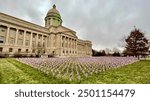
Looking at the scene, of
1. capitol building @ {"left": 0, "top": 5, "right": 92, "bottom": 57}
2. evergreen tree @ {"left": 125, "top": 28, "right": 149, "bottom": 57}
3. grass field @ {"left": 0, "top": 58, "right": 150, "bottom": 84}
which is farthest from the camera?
capitol building @ {"left": 0, "top": 5, "right": 92, "bottom": 57}

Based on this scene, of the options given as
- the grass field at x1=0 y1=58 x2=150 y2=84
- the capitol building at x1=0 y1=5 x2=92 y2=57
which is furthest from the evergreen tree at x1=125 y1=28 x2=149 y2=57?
the capitol building at x1=0 y1=5 x2=92 y2=57

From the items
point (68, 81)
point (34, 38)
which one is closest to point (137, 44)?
point (68, 81)

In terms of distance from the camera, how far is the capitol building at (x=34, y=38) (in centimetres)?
4184

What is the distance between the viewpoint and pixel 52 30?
61312 millimetres

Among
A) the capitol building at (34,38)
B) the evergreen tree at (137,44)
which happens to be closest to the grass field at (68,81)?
the evergreen tree at (137,44)

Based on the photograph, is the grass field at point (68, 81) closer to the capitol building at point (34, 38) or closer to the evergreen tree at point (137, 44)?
the evergreen tree at point (137, 44)

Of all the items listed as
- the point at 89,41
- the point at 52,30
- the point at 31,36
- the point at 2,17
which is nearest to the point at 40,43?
the point at 31,36

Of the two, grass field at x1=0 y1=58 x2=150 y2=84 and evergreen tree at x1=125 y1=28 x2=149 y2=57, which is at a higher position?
evergreen tree at x1=125 y1=28 x2=149 y2=57

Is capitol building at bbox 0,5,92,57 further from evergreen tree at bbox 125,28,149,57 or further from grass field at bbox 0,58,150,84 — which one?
grass field at bbox 0,58,150,84

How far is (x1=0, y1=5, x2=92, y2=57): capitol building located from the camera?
137 ft

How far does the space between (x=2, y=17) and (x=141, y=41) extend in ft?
142

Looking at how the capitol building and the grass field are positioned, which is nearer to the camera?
the grass field

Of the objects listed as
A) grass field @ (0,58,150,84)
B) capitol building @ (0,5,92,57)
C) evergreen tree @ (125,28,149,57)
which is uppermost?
capitol building @ (0,5,92,57)

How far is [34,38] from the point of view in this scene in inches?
2130
